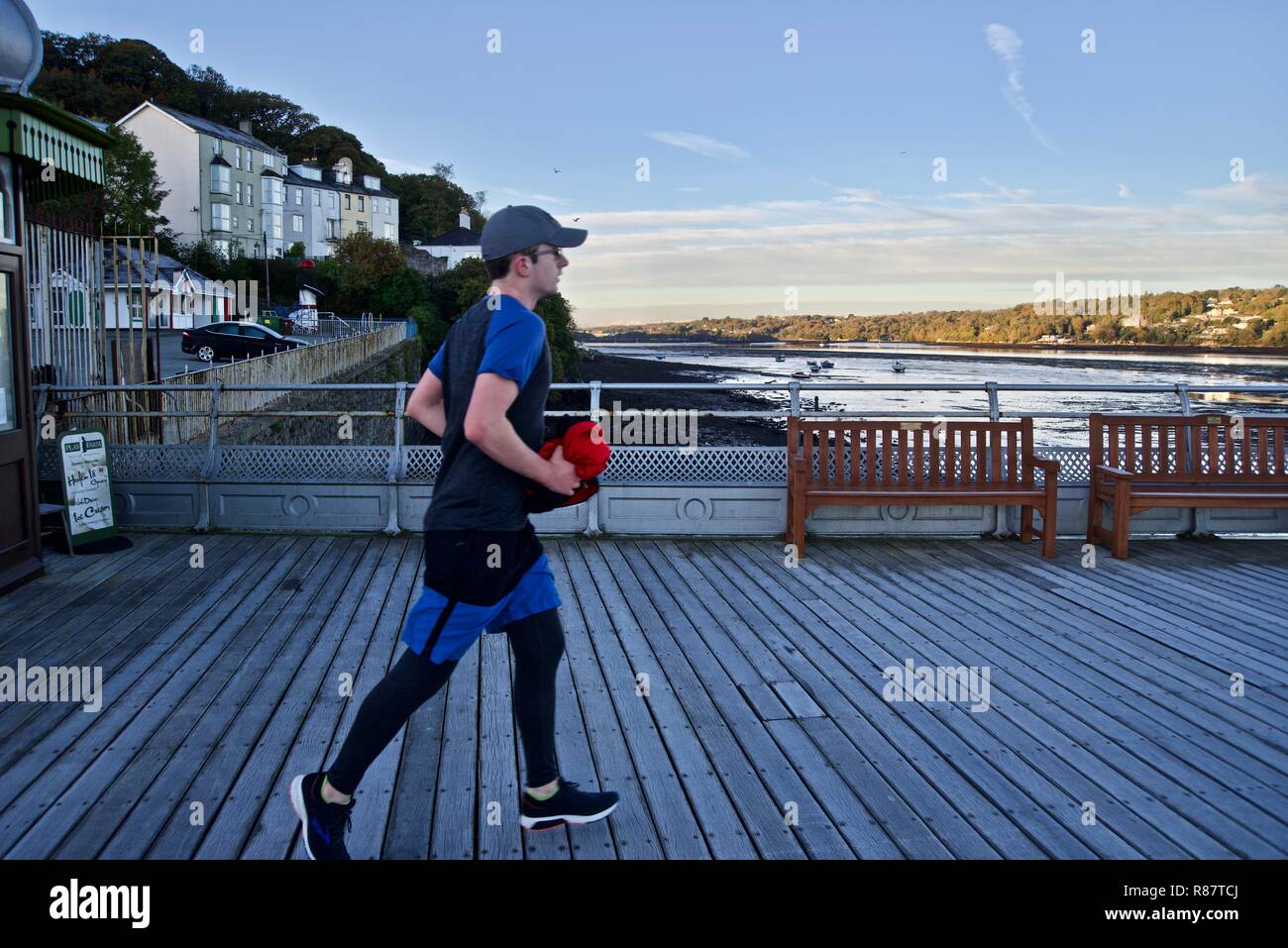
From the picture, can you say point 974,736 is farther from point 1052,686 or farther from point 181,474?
point 181,474

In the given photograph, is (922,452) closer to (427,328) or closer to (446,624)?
(446,624)

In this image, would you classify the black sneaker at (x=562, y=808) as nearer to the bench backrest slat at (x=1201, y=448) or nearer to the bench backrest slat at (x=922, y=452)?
the bench backrest slat at (x=922, y=452)

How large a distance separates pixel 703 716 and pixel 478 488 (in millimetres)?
1719

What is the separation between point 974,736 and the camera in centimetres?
367

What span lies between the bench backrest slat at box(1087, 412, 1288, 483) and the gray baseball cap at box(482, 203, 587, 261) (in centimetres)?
566

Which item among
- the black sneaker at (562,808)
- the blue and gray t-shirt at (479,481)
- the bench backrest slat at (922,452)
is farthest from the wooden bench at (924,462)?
the blue and gray t-shirt at (479,481)

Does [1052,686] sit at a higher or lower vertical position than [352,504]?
lower

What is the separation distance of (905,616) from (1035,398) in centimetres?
8229

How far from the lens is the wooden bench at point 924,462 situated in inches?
270

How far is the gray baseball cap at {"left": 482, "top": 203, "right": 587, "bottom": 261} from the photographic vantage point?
103 inches

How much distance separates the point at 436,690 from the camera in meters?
2.68

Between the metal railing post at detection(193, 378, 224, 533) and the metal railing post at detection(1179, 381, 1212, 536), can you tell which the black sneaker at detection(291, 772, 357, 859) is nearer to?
the metal railing post at detection(193, 378, 224, 533)
